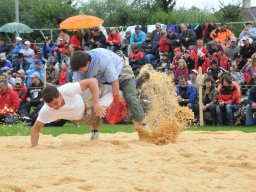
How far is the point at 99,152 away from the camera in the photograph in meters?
8.63

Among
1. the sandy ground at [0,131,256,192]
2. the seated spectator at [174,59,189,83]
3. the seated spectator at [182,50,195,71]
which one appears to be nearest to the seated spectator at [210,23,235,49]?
the seated spectator at [182,50,195,71]

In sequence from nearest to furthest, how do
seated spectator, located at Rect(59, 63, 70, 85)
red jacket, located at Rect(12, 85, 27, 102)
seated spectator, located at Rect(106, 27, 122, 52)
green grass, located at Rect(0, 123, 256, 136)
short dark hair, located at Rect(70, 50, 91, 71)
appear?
1. short dark hair, located at Rect(70, 50, 91, 71)
2. green grass, located at Rect(0, 123, 256, 136)
3. red jacket, located at Rect(12, 85, 27, 102)
4. seated spectator, located at Rect(59, 63, 70, 85)
5. seated spectator, located at Rect(106, 27, 122, 52)

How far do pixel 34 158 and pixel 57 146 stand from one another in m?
1.39

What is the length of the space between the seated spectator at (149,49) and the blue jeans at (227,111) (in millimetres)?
5270

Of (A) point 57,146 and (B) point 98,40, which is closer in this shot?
(A) point 57,146

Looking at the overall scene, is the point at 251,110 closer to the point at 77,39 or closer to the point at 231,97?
the point at 231,97

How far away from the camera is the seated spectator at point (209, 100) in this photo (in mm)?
16061

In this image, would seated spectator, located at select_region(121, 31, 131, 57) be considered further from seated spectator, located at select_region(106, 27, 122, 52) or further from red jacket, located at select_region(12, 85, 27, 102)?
red jacket, located at select_region(12, 85, 27, 102)

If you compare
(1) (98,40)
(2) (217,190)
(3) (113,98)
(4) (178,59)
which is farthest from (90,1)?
(2) (217,190)

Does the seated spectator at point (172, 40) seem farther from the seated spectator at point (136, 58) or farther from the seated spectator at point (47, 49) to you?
the seated spectator at point (47, 49)

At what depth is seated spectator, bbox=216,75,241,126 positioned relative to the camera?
15.6 meters

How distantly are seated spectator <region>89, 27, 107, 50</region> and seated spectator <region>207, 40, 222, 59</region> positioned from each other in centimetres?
415

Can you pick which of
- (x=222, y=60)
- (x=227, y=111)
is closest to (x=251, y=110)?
(x=227, y=111)

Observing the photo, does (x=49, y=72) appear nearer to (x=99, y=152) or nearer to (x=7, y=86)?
(x=7, y=86)
